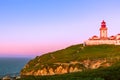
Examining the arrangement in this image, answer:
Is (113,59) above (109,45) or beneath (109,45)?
beneath

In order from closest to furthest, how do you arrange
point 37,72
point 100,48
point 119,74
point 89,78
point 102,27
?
point 89,78 < point 119,74 < point 37,72 < point 100,48 < point 102,27

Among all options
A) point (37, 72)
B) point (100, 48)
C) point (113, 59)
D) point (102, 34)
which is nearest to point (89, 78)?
point (113, 59)

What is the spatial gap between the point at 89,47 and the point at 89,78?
353 feet

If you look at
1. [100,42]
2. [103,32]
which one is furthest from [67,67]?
[103,32]

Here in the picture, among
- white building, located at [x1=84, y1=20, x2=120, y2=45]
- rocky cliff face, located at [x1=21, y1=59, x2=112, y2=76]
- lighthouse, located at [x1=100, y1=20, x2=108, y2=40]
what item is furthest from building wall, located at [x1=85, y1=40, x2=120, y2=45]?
rocky cliff face, located at [x1=21, y1=59, x2=112, y2=76]

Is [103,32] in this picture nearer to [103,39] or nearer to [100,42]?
[103,39]

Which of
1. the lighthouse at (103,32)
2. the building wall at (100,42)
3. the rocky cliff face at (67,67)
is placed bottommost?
the rocky cliff face at (67,67)

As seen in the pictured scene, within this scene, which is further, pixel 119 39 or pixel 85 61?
pixel 119 39

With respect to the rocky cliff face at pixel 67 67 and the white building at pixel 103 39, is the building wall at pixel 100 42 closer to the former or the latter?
the white building at pixel 103 39

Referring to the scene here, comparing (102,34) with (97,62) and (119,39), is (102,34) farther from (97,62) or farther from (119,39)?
(97,62)

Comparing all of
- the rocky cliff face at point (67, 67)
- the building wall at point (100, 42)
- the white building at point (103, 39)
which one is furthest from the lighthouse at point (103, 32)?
the rocky cliff face at point (67, 67)

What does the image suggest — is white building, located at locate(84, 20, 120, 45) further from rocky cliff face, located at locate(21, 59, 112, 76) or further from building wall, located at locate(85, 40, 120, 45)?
rocky cliff face, located at locate(21, 59, 112, 76)

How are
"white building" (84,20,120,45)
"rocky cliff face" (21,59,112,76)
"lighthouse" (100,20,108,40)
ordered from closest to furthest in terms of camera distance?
"rocky cliff face" (21,59,112,76), "white building" (84,20,120,45), "lighthouse" (100,20,108,40)

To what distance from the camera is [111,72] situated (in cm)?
6562
